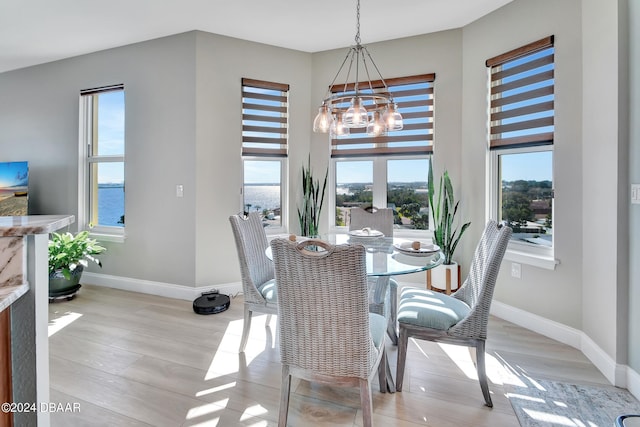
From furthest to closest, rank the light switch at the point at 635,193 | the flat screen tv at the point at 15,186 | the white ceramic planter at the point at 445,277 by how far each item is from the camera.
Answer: the flat screen tv at the point at 15,186
the white ceramic planter at the point at 445,277
the light switch at the point at 635,193

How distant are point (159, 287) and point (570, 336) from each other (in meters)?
3.81

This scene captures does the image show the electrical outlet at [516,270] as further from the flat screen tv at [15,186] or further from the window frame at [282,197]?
the flat screen tv at [15,186]

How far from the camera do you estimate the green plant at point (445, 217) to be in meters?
3.26

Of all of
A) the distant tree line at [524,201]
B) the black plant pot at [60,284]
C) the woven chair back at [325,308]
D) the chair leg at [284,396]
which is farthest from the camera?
the black plant pot at [60,284]

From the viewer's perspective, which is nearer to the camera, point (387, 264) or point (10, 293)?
point (10, 293)

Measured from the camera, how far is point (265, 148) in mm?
3732

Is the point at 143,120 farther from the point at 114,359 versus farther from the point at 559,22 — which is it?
the point at 559,22

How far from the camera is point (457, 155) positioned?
3.40 m

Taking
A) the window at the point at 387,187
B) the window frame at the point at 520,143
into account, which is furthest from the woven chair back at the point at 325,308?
the window at the point at 387,187

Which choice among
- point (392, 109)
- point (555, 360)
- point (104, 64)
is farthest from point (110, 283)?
point (555, 360)

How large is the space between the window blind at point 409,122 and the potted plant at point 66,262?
10.4 ft

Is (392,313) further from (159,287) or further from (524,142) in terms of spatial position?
(159,287)

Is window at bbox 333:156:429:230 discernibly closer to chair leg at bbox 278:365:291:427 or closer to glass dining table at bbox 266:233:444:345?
glass dining table at bbox 266:233:444:345

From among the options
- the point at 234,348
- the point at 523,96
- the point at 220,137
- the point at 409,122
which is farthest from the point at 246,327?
the point at 523,96
